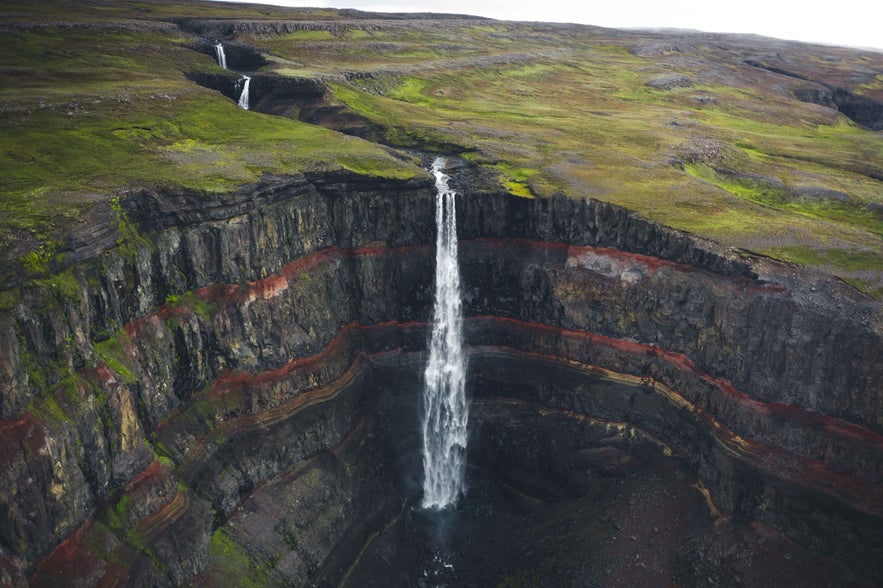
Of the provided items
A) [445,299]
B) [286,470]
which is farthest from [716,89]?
[286,470]

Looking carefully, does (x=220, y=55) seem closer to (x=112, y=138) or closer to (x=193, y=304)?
(x=112, y=138)

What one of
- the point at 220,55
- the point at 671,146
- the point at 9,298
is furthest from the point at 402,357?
the point at 220,55

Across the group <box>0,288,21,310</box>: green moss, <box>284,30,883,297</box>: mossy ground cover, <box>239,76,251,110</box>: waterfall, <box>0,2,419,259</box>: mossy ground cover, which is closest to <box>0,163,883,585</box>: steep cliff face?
<box>0,288,21,310</box>: green moss

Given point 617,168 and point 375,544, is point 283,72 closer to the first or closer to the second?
point 617,168

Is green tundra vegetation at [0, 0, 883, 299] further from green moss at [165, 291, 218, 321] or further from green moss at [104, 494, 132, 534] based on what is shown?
green moss at [104, 494, 132, 534]

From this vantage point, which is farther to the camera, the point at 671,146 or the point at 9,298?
the point at 671,146

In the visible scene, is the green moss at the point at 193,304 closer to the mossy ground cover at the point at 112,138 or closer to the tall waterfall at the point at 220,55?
the mossy ground cover at the point at 112,138
